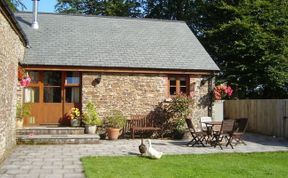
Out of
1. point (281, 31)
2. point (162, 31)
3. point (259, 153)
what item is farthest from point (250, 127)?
point (281, 31)

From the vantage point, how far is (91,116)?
54.6 feet

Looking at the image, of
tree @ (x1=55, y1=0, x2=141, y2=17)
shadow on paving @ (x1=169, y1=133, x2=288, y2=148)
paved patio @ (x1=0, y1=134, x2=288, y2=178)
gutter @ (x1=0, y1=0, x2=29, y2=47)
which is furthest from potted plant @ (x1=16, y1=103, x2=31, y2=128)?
tree @ (x1=55, y1=0, x2=141, y2=17)

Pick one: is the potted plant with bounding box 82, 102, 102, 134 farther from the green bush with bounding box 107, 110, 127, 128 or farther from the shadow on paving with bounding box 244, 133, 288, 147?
the shadow on paving with bounding box 244, 133, 288, 147

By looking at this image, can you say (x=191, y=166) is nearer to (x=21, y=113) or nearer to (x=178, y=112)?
(x=178, y=112)

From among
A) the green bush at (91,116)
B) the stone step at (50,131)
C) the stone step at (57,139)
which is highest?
the green bush at (91,116)

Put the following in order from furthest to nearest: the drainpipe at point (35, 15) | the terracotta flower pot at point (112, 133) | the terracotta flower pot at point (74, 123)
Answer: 1. the drainpipe at point (35, 15)
2. the terracotta flower pot at point (74, 123)
3. the terracotta flower pot at point (112, 133)

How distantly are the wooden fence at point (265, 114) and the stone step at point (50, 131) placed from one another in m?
8.20

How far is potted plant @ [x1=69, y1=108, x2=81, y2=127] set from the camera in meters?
16.7

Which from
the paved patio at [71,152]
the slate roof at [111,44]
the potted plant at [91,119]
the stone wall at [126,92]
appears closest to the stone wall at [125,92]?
the stone wall at [126,92]

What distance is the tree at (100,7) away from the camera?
34.9 meters

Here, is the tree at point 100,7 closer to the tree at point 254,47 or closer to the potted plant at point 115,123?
the tree at point 254,47

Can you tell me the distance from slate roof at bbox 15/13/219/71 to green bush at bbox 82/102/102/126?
1.68 metres

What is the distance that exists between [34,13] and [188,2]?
19.1 meters

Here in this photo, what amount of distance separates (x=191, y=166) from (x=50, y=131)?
6.88 metres
